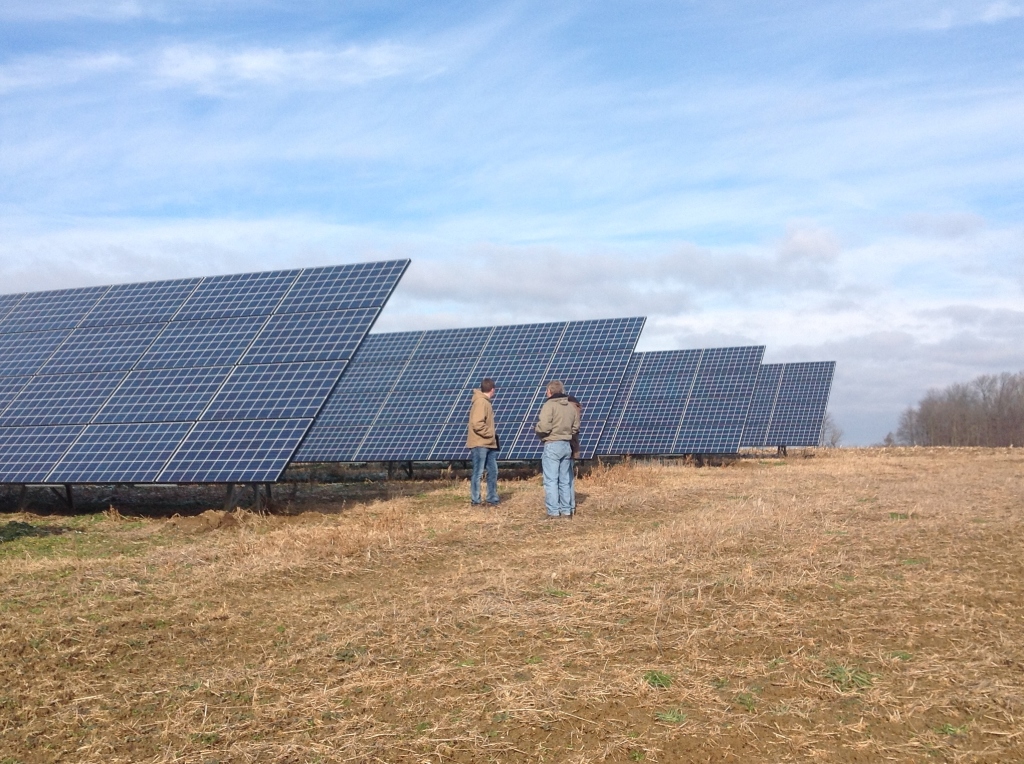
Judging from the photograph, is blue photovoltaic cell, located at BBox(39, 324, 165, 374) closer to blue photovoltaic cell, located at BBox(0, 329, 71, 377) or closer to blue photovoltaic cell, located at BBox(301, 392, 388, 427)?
blue photovoltaic cell, located at BBox(0, 329, 71, 377)

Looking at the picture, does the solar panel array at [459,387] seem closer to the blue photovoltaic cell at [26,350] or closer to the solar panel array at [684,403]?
the solar panel array at [684,403]

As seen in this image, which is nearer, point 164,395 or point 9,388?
point 164,395

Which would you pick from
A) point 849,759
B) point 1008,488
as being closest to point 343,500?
point 1008,488

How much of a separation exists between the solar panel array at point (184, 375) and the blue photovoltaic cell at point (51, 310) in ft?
0.24

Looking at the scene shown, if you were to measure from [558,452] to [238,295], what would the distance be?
681cm

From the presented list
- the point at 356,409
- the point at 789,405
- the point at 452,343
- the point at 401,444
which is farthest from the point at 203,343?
the point at 789,405

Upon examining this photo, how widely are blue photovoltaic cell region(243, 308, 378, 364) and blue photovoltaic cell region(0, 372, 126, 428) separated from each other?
2.31 m

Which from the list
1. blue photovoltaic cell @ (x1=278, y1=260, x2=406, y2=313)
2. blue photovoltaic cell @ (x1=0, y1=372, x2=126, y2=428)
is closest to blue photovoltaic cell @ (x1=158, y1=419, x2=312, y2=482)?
blue photovoltaic cell @ (x1=0, y1=372, x2=126, y2=428)

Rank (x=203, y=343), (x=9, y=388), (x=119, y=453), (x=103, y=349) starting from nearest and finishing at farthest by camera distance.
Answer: (x=119, y=453) < (x=203, y=343) < (x=9, y=388) < (x=103, y=349)

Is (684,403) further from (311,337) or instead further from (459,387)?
(311,337)

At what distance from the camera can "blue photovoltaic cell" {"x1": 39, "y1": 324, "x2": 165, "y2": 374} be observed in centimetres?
1529

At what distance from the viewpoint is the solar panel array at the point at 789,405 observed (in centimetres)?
3313

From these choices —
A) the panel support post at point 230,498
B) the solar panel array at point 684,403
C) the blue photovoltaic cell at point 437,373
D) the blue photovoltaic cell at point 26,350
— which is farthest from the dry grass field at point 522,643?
the solar panel array at point 684,403

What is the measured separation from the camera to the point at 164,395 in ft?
46.0
